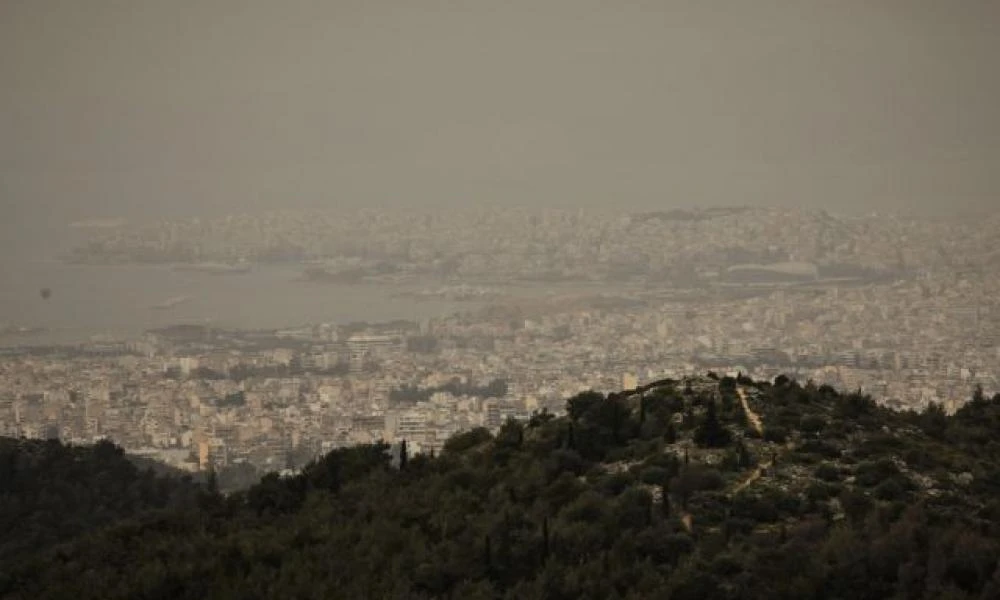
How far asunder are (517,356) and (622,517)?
9232 centimetres

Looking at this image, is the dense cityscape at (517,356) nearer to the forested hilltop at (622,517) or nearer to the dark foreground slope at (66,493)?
the dark foreground slope at (66,493)

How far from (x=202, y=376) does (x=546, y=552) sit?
8590 centimetres

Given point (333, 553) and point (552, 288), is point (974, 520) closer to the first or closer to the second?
point (333, 553)

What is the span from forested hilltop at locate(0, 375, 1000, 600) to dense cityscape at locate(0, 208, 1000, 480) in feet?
116

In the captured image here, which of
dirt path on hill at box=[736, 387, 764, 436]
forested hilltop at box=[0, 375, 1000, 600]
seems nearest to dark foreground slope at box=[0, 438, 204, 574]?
forested hilltop at box=[0, 375, 1000, 600]

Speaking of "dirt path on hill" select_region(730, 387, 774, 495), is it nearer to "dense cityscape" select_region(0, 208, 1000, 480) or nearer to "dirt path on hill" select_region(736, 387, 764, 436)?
"dirt path on hill" select_region(736, 387, 764, 436)

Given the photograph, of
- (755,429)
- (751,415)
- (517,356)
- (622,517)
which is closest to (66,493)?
(751,415)

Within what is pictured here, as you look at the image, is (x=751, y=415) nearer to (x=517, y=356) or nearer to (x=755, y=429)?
(x=755, y=429)

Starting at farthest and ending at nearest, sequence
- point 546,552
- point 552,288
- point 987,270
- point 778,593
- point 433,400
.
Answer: point 552,288
point 987,270
point 433,400
point 546,552
point 778,593

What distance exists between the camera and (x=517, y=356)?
115938mm

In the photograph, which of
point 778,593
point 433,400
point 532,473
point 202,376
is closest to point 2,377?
point 202,376

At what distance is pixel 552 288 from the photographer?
177 metres

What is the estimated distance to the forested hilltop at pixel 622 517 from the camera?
2081 centimetres

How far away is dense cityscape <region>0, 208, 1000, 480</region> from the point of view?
3258 inches
